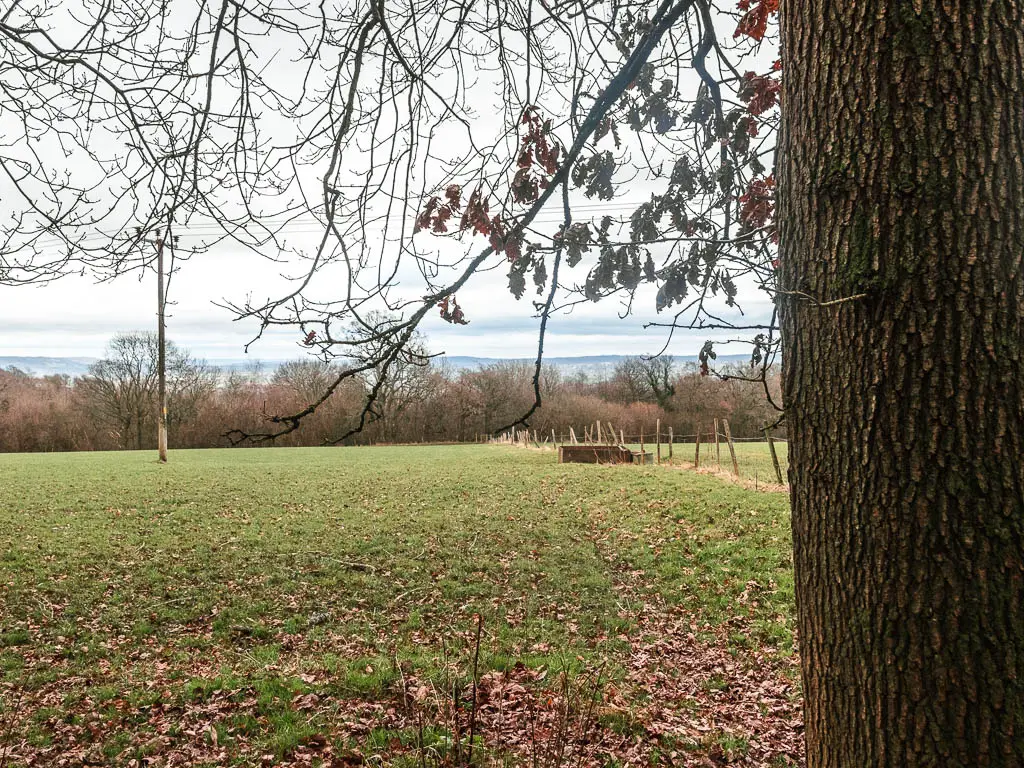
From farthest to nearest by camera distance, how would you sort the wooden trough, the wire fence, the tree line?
the tree line < the wooden trough < the wire fence

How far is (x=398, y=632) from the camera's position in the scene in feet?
22.3

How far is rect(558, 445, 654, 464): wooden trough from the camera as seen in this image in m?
25.8

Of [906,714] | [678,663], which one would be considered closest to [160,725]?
[678,663]

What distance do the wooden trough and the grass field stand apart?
10.9 meters

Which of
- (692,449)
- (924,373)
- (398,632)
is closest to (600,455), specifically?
(692,449)

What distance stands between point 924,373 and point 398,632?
6344 mm

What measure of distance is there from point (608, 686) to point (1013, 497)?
415 centimetres

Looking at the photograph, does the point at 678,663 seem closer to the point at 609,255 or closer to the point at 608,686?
the point at 608,686

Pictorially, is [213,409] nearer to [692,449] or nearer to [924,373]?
[692,449]

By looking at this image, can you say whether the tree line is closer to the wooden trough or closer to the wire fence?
→ the wire fence

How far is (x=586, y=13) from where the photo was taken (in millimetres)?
2816

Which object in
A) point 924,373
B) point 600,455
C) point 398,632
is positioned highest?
point 924,373

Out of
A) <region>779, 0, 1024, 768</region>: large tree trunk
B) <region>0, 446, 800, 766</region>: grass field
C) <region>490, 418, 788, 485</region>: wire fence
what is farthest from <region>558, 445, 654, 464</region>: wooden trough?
<region>779, 0, 1024, 768</region>: large tree trunk

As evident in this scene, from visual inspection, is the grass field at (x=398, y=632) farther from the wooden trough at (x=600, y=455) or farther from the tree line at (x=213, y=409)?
the tree line at (x=213, y=409)
